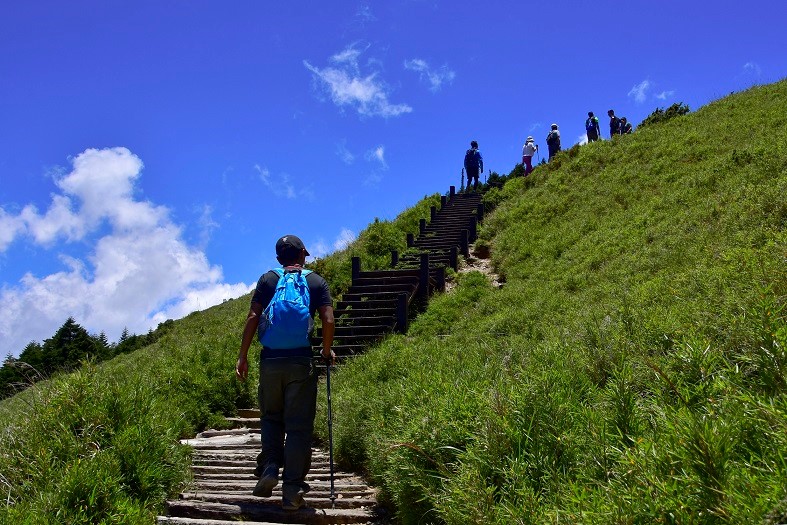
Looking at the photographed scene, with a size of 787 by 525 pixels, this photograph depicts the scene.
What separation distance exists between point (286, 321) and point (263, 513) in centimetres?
171

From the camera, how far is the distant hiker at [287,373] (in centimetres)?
452

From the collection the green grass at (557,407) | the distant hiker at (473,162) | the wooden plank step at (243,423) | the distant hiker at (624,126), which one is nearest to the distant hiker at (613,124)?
the distant hiker at (624,126)

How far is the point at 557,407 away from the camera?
330 centimetres

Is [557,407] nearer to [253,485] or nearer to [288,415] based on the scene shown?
[288,415]

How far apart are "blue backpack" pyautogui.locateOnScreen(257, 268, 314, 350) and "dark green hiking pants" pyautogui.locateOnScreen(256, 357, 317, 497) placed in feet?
0.48

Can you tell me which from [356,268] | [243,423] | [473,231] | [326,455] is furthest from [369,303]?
[326,455]

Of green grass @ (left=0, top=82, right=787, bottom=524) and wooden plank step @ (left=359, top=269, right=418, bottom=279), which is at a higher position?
wooden plank step @ (left=359, top=269, right=418, bottom=279)

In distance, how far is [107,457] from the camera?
13.9 ft

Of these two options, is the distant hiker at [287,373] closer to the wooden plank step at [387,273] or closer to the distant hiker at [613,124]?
the wooden plank step at [387,273]

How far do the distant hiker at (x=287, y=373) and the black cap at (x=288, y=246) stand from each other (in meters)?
0.30

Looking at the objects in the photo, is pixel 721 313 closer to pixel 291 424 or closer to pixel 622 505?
pixel 622 505

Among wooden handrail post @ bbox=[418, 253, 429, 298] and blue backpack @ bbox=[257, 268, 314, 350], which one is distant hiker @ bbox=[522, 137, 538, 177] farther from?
blue backpack @ bbox=[257, 268, 314, 350]

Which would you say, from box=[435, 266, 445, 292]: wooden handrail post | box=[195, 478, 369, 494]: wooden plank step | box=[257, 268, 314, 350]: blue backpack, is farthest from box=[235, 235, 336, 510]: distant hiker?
box=[435, 266, 445, 292]: wooden handrail post

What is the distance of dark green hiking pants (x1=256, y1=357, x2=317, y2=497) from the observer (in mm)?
4520
